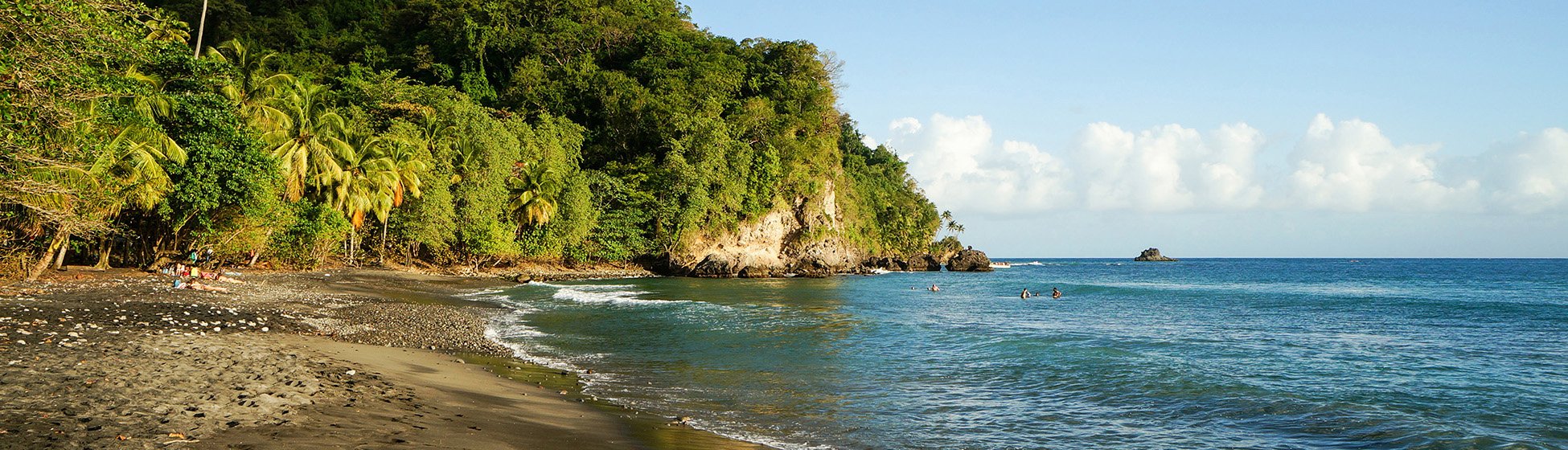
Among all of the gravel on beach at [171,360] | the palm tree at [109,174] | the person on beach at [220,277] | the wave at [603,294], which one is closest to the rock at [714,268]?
the wave at [603,294]

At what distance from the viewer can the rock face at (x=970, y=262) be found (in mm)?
79938

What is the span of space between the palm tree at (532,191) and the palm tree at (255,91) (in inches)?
466

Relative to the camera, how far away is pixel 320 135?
29.1 meters

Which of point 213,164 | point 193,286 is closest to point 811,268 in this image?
point 213,164

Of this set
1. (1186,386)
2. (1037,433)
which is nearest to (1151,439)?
(1037,433)

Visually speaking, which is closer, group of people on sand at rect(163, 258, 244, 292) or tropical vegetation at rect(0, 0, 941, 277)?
tropical vegetation at rect(0, 0, 941, 277)

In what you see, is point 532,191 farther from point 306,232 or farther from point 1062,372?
point 1062,372

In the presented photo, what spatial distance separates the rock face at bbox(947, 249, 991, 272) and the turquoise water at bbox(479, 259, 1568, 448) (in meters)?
52.0

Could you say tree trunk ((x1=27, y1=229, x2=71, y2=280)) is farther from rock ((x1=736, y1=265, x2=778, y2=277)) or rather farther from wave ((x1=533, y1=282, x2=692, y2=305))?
rock ((x1=736, y1=265, x2=778, y2=277))

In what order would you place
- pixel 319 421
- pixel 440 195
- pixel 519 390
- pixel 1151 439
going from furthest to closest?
pixel 440 195 → pixel 519 390 → pixel 1151 439 → pixel 319 421

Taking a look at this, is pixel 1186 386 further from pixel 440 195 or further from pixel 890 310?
pixel 440 195

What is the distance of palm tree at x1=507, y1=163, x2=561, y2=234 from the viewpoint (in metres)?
39.9

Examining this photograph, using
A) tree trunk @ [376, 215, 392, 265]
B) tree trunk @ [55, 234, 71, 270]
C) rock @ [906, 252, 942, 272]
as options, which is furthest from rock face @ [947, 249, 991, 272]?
tree trunk @ [55, 234, 71, 270]

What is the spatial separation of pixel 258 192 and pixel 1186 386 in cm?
2323
